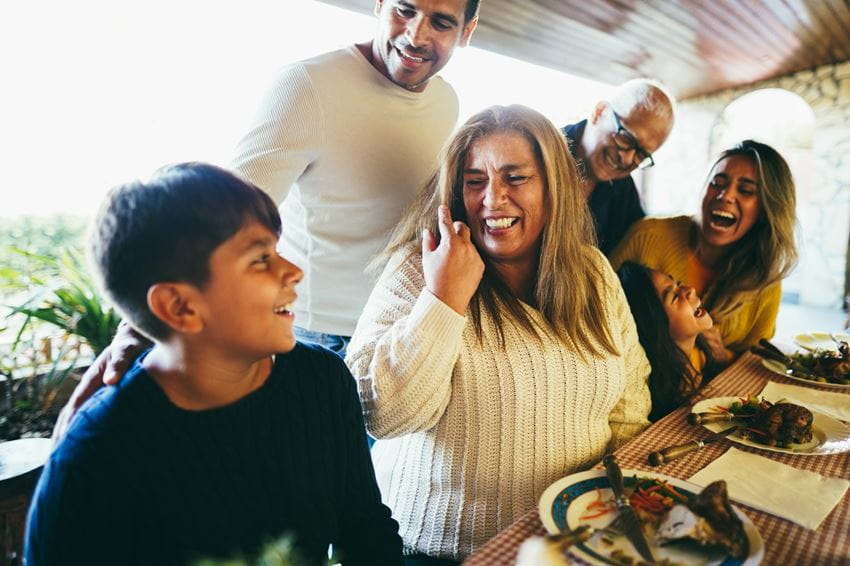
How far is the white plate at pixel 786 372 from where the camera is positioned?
1900mm

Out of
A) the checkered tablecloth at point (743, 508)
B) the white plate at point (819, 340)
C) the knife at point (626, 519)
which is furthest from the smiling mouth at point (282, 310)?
the white plate at point (819, 340)

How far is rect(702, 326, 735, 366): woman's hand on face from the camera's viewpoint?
7.19 feet

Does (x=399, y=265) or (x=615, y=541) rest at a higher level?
(x=399, y=265)

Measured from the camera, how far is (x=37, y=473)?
2.30m

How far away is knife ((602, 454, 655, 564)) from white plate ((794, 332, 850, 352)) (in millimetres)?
1604

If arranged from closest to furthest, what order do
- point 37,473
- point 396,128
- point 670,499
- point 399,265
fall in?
point 670,499 → point 399,265 → point 396,128 → point 37,473

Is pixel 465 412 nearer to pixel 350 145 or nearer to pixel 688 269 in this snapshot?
pixel 350 145

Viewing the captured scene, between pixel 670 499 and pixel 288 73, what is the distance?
161cm

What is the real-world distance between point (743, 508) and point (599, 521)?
314mm

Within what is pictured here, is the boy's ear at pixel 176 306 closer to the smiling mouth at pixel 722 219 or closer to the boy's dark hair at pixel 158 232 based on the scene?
the boy's dark hair at pixel 158 232

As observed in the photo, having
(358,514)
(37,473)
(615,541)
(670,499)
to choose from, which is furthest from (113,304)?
(37,473)

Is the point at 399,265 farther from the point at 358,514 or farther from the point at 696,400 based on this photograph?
the point at 696,400

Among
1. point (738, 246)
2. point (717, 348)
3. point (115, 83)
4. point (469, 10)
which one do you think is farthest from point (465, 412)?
point (115, 83)

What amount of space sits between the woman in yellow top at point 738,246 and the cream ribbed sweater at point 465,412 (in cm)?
109
